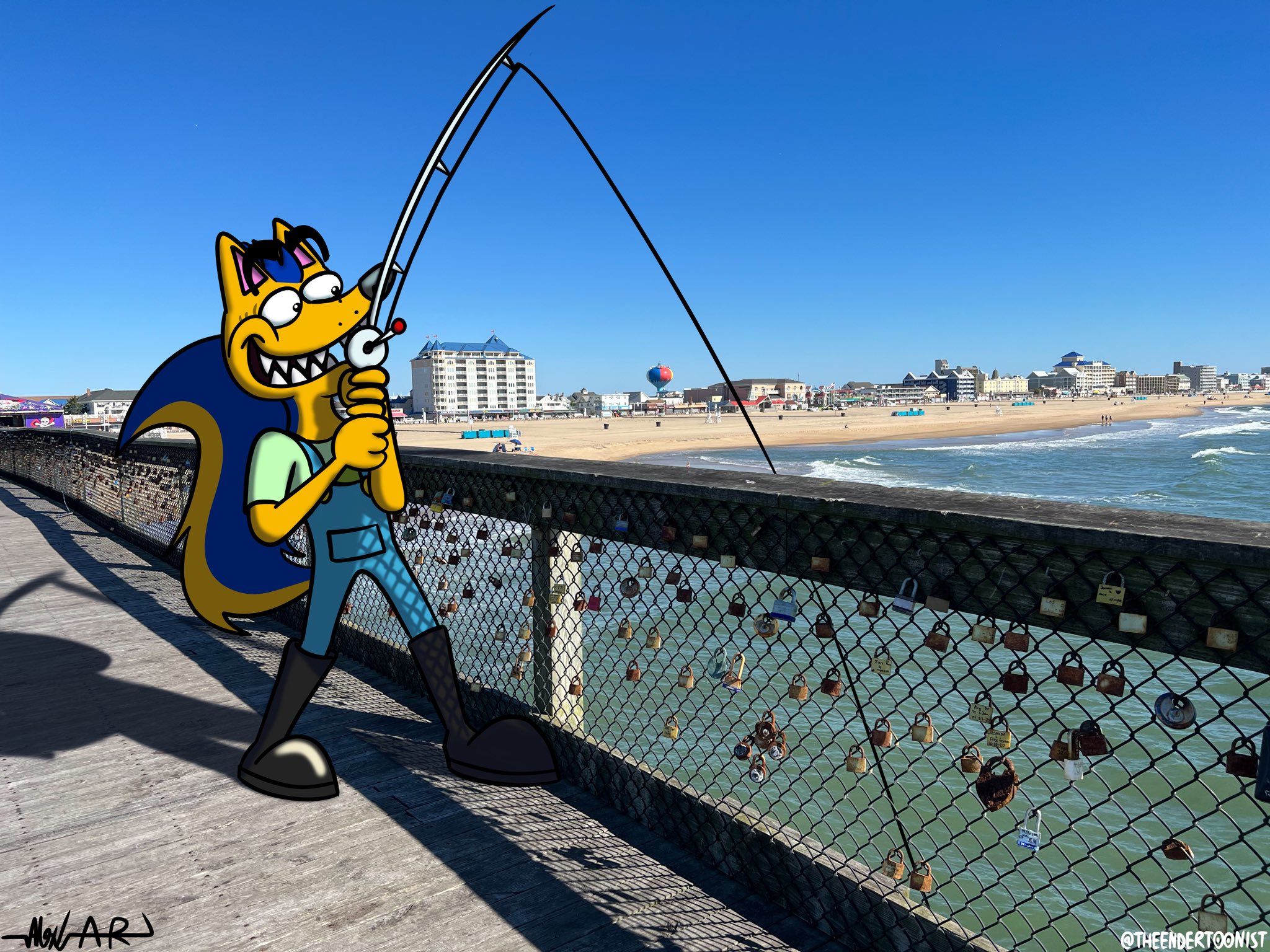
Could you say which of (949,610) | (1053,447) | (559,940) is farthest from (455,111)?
(1053,447)

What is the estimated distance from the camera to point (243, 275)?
122 inches

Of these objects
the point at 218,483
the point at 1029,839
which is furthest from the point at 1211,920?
the point at 218,483

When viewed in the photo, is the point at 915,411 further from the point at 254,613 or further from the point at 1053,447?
the point at 254,613

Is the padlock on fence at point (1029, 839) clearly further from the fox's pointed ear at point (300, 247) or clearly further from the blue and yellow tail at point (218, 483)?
the fox's pointed ear at point (300, 247)

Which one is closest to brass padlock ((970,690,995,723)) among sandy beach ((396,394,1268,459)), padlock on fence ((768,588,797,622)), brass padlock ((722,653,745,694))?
padlock on fence ((768,588,797,622))

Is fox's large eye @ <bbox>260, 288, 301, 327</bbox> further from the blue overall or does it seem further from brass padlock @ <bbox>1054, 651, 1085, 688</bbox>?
brass padlock @ <bbox>1054, 651, 1085, 688</bbox>

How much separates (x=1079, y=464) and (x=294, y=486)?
4854cm

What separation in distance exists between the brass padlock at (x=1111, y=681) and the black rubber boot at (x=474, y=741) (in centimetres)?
233

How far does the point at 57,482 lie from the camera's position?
13781 mm

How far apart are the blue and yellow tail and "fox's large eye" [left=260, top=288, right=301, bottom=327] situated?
0.88 ft

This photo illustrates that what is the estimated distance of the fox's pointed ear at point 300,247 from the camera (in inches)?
125

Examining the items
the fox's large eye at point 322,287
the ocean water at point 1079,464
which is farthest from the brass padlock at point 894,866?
the ocean water at point 1079,464

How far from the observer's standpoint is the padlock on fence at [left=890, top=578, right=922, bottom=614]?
A: 1978 millimetres
